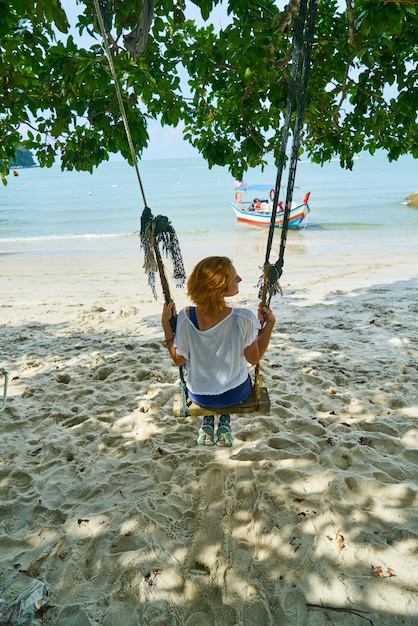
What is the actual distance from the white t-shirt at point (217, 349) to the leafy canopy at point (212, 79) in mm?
1573

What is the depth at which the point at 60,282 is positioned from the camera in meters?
10.5

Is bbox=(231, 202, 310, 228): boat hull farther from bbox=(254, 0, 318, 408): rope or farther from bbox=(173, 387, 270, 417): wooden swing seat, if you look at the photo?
bbox=(173, 387, 270, 417): wooden swing seat

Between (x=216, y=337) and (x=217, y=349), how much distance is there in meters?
0.08

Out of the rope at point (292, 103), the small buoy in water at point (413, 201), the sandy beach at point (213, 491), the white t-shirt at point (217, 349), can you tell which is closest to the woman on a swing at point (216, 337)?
the white t-shirt at point (217, 349)

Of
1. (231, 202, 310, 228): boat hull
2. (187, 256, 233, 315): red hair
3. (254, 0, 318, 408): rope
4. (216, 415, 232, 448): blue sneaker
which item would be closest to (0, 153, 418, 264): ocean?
(231, 202, 310, 228): boat hull

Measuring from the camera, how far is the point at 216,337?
2537 mm

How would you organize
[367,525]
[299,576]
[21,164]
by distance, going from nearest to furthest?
1. [299,576]
2. [367,525]
3. [21,164]

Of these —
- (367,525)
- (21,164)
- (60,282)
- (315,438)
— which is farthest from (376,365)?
(21,164)

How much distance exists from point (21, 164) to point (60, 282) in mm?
98109

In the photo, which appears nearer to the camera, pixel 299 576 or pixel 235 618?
pixel 235 618

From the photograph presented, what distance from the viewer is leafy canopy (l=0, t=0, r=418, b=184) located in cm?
308

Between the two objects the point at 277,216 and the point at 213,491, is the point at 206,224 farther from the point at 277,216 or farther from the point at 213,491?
the point at 213,491

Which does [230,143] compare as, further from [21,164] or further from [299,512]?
[21,164]

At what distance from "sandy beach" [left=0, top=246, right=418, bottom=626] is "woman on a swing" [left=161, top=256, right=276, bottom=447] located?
63 cm
